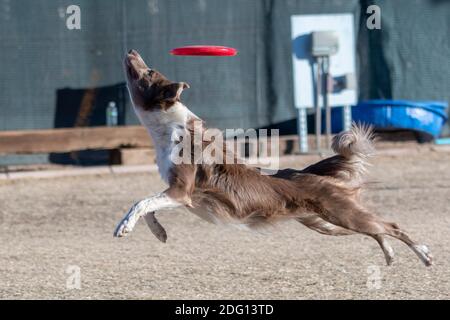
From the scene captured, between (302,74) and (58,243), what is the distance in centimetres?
596

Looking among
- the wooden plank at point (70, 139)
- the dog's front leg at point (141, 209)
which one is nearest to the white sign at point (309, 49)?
the wooden plank at point (70, 139)

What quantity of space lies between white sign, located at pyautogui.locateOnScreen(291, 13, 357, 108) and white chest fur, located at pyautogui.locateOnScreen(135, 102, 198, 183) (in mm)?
7262

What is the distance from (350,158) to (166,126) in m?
1.31

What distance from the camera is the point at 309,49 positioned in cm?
1341

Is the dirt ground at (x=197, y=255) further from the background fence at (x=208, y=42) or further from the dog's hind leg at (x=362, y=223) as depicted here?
the background fence at (x=208, y=42)

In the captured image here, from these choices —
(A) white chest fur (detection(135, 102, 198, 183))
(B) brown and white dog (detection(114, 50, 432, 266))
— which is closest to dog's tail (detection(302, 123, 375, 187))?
(B) brown and white dog (detection(114, 50, 432, 266))

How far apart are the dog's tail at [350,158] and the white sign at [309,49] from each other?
6811 mm

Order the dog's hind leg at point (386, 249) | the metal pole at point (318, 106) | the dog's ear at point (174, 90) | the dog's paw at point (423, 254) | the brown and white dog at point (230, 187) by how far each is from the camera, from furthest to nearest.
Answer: the metal pole at point (318, 106) → the dog's hind leg at point (386, 249) → the dog's paw at point (423, 254) → the brown and white dog at point (230, 187) → the dog's ear at point (174, 90)

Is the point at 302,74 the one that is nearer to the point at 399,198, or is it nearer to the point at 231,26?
the point at 231,26

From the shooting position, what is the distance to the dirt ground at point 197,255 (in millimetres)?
6477

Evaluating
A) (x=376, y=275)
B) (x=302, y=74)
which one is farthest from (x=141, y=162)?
(x=376, y=275)

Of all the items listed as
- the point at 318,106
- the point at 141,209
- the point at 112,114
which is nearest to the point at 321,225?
the point at 141,209

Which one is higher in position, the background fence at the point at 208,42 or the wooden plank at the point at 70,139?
the background fence at the point at 208,42

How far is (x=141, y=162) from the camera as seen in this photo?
12734 mm
